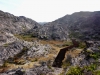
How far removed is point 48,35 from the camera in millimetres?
173250

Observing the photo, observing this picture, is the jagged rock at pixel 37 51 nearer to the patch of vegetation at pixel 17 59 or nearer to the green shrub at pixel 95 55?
the patch of vegetation at pixel 17 59

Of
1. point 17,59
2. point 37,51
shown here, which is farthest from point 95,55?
point 17,59

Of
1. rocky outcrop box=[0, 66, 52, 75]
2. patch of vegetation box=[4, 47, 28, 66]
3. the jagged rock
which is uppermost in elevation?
the jagged rock

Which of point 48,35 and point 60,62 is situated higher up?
point 48,35

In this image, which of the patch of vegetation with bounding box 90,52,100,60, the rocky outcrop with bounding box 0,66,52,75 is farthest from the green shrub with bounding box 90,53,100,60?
the rocky outcrop with bounding box 0,66,52,75

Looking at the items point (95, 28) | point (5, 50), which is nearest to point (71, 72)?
point (5, 50)

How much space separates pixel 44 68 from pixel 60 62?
18.1m

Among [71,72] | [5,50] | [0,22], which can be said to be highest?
[0,22]

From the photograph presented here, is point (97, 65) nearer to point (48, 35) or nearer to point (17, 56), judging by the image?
point (17, 56)

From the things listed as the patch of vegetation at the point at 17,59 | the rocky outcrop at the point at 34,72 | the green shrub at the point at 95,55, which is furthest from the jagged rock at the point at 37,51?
the rocky outcrop at the point at 34,72

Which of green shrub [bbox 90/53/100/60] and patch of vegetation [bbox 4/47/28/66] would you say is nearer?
green shrub [bbox 90/53/100/60]

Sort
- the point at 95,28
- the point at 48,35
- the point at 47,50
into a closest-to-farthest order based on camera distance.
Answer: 1. the point at 47,50
2. the point at 48,35
3. the point at 95,28

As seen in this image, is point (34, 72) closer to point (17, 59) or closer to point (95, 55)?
point (17, 59)

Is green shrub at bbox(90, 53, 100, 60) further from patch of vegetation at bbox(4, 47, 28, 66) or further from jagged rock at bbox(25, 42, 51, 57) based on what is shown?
patch of vegetation at bbox(4, 47, 28, 66)
